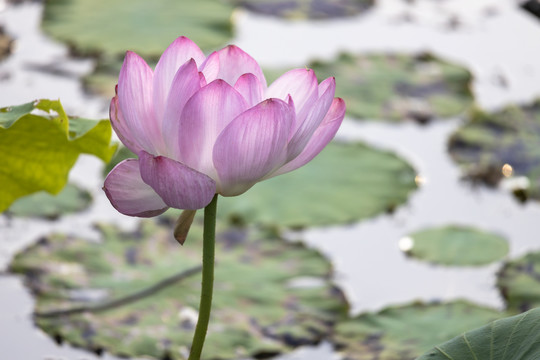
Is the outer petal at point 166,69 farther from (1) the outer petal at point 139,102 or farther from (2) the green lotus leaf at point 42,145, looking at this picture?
(2) the green lotus leaf at point 42,145

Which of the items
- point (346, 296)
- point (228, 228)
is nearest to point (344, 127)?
point (228, 228)

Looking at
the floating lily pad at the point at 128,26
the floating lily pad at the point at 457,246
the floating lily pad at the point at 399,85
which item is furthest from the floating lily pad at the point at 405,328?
the floating lily pad at the point at 128,26

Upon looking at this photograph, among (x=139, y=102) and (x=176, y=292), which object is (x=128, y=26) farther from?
(x=139, y=102)

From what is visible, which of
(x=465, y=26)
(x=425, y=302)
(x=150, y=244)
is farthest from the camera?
(x=465, y=26)

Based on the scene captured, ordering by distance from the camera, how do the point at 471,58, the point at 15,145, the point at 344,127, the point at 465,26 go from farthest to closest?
the point at 465,26 → the point at 471,58 → the point at 344,127 → the point at 15,145

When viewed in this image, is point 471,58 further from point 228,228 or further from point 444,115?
point 228,228

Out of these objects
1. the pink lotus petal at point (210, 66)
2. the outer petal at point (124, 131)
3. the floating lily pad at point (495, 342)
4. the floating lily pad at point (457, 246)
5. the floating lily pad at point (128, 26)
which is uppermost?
the floating lily pad at point (128, 26)
